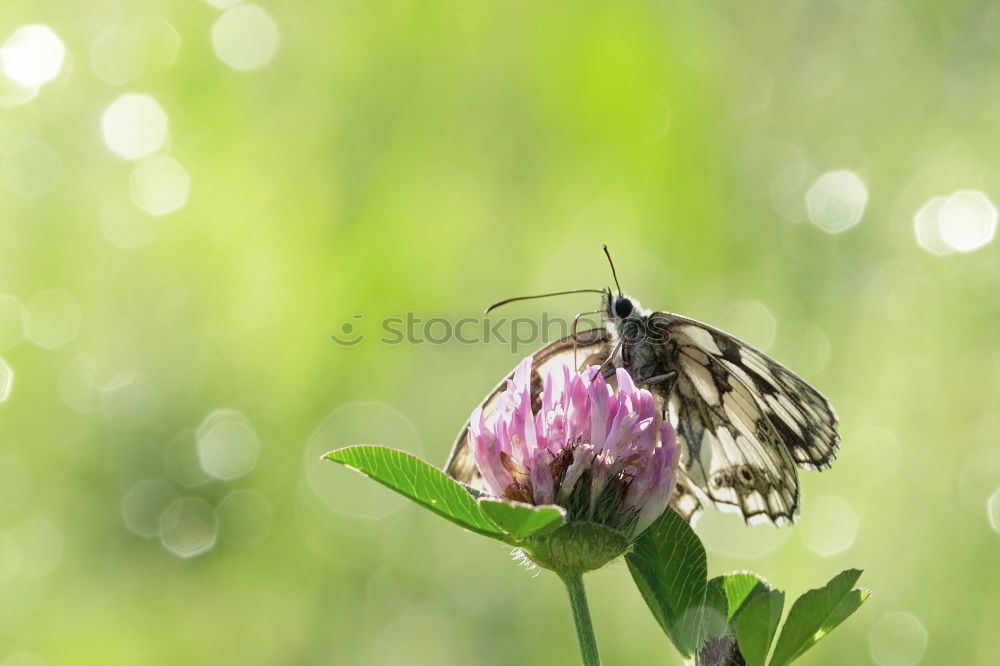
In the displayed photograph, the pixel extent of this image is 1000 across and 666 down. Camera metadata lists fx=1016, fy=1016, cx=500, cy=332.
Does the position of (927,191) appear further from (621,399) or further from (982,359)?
(621,399)

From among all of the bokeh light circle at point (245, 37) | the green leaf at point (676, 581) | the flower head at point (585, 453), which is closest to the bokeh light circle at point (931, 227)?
the flower head at point (585, 453)

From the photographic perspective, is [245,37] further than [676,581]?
Yes

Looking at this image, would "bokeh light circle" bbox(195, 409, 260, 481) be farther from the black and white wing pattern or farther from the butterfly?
the black and white wing pattern

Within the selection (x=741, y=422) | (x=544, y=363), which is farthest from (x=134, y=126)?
(x=741, y=422)

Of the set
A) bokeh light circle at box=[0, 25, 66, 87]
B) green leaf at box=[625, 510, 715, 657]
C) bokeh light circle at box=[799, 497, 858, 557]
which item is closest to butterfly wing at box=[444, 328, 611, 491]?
green leaf at box=[625, 510, 715, 657]

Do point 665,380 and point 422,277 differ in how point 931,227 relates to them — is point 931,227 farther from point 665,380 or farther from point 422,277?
point 665,380

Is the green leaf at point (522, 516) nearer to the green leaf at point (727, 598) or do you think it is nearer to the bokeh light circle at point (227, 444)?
the green leaf at point (727, 598)
